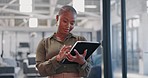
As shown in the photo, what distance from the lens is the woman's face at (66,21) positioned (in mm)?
1287

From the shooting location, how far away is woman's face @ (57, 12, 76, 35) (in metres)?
1.29

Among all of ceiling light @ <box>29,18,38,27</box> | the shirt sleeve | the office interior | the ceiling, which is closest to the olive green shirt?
the shirt sleeve

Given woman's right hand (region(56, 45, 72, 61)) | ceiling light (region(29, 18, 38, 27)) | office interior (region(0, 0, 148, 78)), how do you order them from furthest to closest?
ceiling light (region(29, 18, 38, 27)) → office interior (region(0, 0, 148, 78)) → woman's right hand (region(56, 45, 72, 61))

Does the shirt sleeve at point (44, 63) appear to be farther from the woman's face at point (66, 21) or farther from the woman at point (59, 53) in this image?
the woman's face at point (66, 21)

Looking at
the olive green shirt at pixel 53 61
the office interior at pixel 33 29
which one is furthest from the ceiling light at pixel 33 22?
the olive green shirt at pixel 53 61

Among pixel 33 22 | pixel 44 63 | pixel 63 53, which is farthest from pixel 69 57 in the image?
pixel 33 22

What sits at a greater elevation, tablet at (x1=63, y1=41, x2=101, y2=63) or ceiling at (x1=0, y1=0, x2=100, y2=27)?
ceiling at (x1=0, y1=0, x2=100, y2=27)

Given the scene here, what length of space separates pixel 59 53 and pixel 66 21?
0.20 meters

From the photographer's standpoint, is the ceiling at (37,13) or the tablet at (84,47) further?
the ceiling at (37,13)

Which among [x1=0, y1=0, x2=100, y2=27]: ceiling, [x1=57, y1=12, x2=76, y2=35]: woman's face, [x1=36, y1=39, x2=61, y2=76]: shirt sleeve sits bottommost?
[x1=36, y1=39, x2=61, y2=76]: shirt sleeve

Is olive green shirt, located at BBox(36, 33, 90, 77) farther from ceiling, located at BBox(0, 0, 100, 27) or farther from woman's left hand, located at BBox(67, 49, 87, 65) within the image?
ceiling, located at BBox(0, 0, 100, 27)

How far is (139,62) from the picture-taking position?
336 cm

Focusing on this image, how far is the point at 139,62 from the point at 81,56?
7.71 ft

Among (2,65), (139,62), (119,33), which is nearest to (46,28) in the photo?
(2,65)
